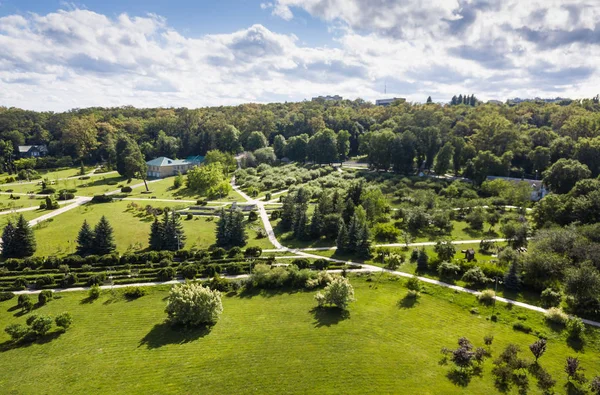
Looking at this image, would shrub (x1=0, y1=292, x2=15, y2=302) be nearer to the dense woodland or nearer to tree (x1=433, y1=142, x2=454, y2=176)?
the dense woodland

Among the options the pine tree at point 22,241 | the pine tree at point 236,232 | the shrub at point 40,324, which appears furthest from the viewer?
the pine tree at point 236,232

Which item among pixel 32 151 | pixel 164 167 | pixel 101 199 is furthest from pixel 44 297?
pixel 32 151

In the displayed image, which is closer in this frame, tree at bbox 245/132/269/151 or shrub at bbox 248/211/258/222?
shrub at bbox 248/211/258/222

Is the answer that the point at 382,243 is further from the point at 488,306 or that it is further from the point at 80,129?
the point at 80,129

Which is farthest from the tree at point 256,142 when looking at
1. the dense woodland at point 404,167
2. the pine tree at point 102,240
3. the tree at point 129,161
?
the pine tree at point 102,240

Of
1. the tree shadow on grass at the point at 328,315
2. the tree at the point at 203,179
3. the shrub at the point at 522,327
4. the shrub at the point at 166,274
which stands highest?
the tree at the point at 203,179

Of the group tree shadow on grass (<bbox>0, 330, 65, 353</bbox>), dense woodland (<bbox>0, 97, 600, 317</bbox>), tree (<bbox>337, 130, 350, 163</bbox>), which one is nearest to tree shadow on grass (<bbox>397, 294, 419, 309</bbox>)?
dense woodland (<bbox>0, 97, 600, 317</bbox>)

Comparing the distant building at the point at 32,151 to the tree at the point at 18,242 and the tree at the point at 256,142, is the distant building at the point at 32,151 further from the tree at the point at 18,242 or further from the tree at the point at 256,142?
the tree at the point at 18,242
